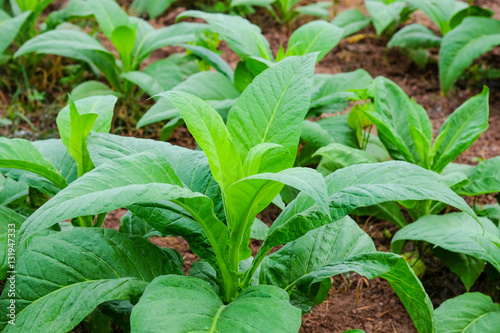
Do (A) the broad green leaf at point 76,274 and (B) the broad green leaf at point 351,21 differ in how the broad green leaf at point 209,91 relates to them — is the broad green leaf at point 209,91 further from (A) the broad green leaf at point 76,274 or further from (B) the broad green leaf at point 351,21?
(B) the broad green leaf at point 351,21

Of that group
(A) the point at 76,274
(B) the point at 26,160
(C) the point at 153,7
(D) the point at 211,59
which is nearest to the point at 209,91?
(D) the point at 211,59

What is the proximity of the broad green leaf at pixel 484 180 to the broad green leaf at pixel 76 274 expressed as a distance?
60.7 inches

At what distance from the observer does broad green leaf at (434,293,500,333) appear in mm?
1977

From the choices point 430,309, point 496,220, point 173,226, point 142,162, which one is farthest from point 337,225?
point 496,220

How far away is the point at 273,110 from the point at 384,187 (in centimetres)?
51

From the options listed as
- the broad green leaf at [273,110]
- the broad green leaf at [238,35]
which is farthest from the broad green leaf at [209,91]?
the broad green leaf at [273,110]

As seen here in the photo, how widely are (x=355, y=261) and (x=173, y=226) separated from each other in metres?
0.64

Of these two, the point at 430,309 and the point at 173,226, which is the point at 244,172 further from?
the point at 430,309

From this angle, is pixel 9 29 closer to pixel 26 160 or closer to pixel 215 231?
pixel 26 160

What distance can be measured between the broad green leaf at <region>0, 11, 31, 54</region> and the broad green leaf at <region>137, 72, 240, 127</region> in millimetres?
1229

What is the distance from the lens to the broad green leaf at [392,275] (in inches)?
63.4

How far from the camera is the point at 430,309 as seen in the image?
1688 millimetres

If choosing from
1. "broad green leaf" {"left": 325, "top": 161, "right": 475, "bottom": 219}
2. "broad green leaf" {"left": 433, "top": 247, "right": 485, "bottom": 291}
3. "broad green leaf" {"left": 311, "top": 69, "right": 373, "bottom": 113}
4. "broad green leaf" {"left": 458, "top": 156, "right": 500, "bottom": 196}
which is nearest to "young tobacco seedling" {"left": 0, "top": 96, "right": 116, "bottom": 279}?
"broad green leaf" {"left": 325, "top": 161, "right": 475, "bottom": 219}

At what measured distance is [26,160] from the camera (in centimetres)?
181
